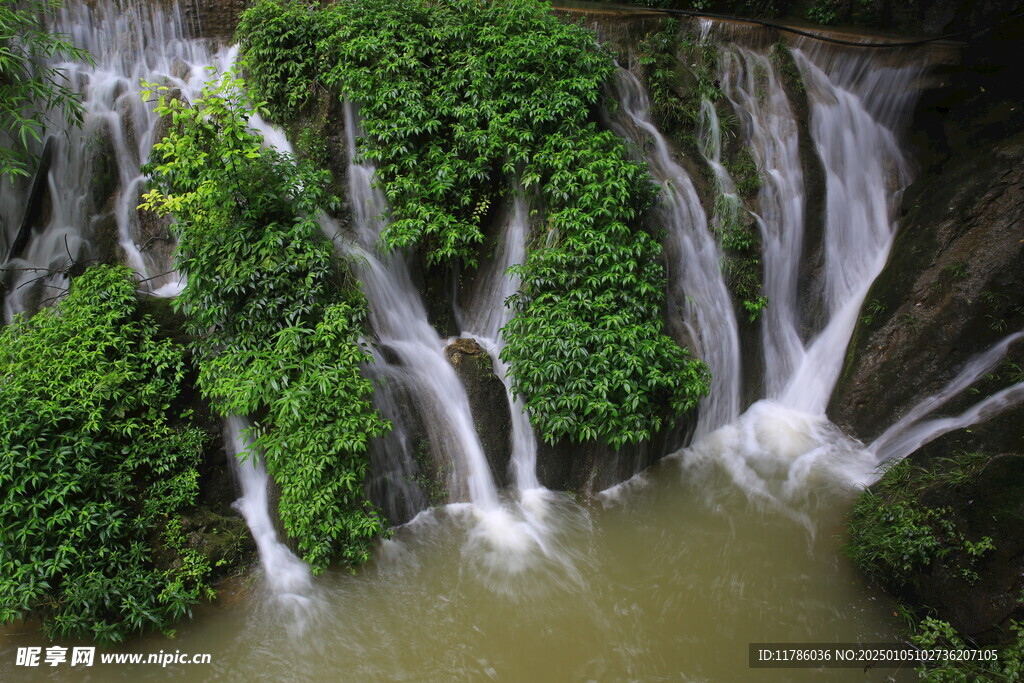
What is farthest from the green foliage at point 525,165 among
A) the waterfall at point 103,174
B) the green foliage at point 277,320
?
the waterfall at point 103,174

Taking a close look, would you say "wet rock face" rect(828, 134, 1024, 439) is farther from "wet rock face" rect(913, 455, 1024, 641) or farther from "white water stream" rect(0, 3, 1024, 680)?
"wet rock face" rect(913, 455, 1024, 641)

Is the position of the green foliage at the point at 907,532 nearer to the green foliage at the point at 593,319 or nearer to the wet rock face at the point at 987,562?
the wet rock face at the point at 987,562

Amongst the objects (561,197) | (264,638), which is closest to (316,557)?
(264,638)

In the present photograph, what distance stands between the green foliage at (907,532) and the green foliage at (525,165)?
1.94 metres

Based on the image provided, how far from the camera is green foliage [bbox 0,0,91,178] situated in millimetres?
5496

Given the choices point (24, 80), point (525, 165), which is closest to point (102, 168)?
point (24, 80)

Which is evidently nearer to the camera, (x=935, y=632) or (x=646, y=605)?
(x=935, y=632)

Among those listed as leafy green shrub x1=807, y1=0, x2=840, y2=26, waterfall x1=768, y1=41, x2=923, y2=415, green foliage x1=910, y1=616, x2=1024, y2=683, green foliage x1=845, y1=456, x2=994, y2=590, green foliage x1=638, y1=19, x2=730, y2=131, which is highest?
leafy green shrub x1=807, y1=0, x2=840, y2=26

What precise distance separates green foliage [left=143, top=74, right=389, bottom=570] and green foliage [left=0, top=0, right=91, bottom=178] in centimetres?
126

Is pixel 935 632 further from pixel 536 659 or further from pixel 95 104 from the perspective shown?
pixel 95 104

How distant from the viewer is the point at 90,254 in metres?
6.71

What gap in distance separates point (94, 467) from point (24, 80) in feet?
14.5

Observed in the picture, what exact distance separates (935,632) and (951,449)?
83.0 inches

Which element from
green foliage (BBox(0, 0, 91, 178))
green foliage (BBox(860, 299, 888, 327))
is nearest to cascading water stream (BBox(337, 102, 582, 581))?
green foliage (BBox(0, 0, 91, 178))
